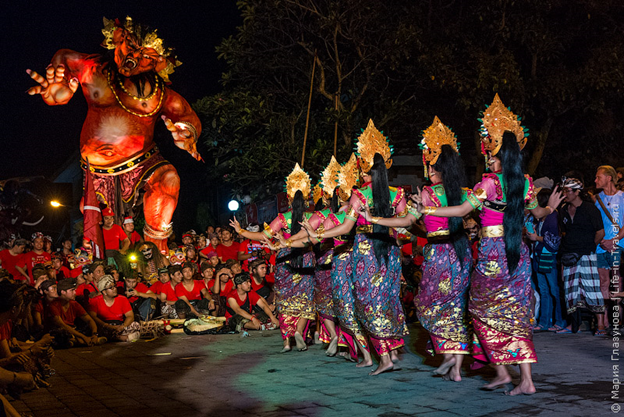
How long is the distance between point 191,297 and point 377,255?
515cm

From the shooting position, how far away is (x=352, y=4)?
13734mm

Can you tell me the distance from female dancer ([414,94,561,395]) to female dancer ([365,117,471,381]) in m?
0.36

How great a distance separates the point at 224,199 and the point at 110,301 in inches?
741

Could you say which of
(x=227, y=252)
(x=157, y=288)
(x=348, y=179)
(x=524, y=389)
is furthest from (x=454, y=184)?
(x=227, y=252)

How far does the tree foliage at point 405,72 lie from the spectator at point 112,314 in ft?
19.0

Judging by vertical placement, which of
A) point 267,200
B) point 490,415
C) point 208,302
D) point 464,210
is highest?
point 267,200

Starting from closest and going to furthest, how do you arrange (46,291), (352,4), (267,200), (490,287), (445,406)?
(445,406) → (490,287) → (46,291) → (352,4) → (267,200)

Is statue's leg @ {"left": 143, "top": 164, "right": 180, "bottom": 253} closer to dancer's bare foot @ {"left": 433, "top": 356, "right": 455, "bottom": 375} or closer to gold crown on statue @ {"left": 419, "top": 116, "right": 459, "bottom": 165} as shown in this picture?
gold crown on statue @ {"left": 419, "top": 116, "right": 459, "bottom": 165}

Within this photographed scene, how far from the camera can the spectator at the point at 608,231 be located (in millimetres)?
8391

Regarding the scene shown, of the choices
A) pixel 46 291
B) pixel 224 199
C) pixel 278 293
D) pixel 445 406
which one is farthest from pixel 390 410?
pixel 224 199

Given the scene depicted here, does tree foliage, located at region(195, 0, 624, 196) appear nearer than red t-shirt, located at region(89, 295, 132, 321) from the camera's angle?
No

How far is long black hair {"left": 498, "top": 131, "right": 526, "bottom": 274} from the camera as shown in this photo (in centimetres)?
530

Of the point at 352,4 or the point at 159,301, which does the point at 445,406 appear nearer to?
the point at 159,301

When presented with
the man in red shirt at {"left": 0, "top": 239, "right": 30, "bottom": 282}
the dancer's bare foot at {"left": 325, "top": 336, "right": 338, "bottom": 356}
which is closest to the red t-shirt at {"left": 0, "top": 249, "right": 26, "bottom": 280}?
the man in red shirt at {"left": 0, "top": 239, "right": 30, "bottom": 282}
